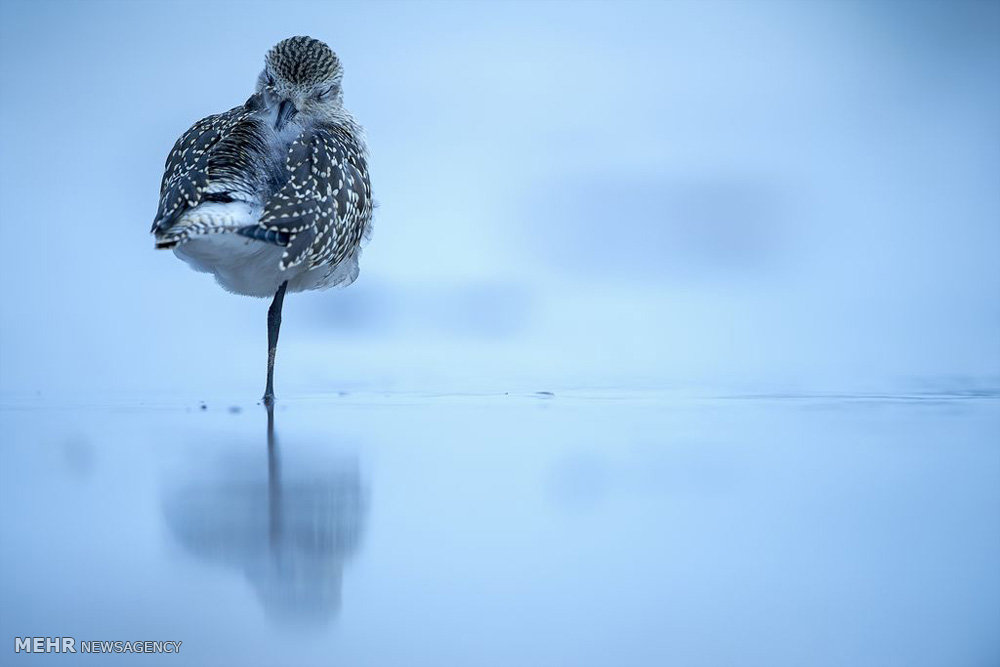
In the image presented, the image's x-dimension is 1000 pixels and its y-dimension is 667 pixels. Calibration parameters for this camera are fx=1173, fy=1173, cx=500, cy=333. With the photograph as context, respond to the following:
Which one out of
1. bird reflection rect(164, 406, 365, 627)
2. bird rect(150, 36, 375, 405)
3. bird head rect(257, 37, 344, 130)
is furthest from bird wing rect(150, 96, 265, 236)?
bird reflection rect(164, 406, 365, 627)

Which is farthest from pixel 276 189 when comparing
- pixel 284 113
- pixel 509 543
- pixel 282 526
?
pixel 509 543

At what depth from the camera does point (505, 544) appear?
1.60 metres

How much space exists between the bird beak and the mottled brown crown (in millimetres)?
151

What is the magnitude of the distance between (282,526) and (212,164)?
1.91 metres

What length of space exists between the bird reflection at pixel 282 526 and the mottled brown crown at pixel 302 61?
1.97 m

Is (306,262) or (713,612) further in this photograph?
(306,262)

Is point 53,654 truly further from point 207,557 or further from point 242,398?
point 242,398

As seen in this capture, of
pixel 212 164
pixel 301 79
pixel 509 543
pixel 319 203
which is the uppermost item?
pixel 301 79

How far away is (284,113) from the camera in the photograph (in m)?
3.70

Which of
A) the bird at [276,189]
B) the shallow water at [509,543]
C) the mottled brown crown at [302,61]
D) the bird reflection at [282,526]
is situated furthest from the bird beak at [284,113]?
the bird reflection at [282,526]

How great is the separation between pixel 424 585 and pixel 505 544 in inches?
8.4

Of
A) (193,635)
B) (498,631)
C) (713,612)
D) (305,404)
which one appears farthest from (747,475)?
(305,404)

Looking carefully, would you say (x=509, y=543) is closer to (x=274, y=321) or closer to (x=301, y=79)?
(x=274, y=321)

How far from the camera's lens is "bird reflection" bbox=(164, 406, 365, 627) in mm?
1339
